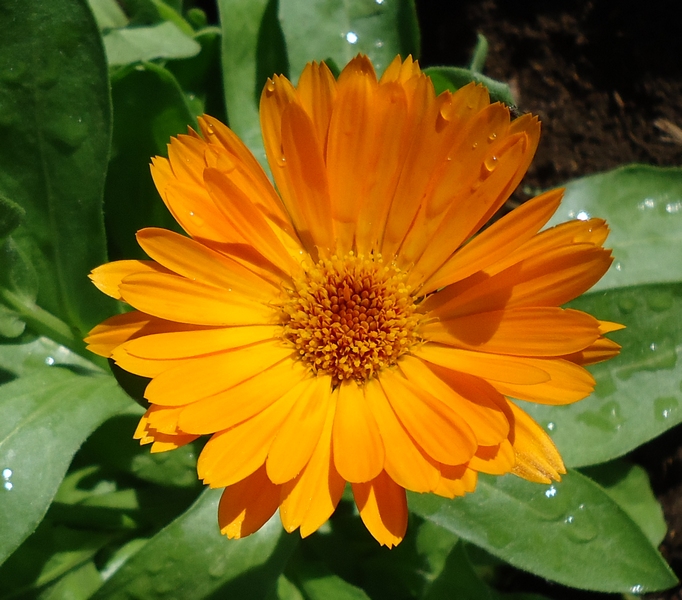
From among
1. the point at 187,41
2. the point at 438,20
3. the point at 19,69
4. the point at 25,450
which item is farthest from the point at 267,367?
the point at 438,20

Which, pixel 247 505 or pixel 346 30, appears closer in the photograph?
pixel 247 505

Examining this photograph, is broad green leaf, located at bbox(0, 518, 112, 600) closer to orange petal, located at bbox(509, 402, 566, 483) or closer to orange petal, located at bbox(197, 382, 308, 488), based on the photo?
orange petal, located at bbox(197, 382, 308, 488)

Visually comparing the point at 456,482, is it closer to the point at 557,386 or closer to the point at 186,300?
the point at 557,386

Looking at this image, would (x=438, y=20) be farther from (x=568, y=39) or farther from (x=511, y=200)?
(x=511, y=200)

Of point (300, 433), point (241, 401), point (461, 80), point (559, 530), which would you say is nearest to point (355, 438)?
point (300, 433)

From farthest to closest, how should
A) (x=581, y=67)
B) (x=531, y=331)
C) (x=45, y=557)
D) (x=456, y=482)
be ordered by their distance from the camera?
(x=581, y=67)
(x=45, y=557)
(x=531, y=331)
(x=456, y=482)

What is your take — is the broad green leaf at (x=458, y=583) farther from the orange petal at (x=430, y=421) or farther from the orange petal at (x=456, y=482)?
the orange petal at (x=456, y=482)

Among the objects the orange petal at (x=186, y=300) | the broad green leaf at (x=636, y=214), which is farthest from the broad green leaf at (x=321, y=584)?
the broad green leaf at (x=636, y=214)
